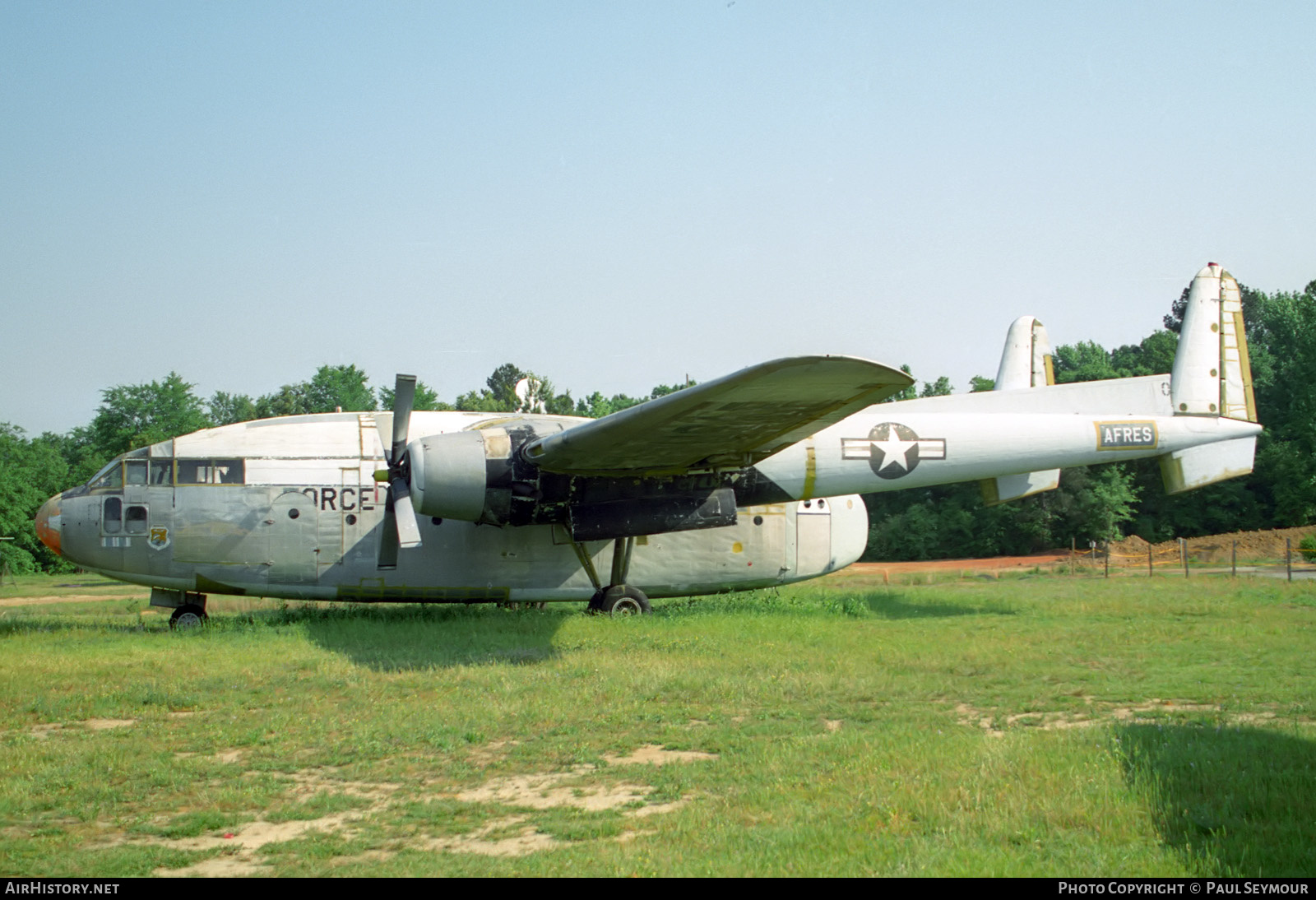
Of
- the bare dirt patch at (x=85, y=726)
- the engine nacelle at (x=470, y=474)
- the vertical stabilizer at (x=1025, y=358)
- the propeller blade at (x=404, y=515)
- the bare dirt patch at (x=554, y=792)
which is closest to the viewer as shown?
the bare dirt patch at (x=554, y=792)

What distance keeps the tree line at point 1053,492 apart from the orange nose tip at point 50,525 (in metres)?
26.1

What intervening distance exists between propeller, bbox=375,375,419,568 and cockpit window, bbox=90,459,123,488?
430cm

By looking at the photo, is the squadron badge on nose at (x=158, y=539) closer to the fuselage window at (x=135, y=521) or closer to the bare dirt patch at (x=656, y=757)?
the fuselage window at (x=135, y=521)

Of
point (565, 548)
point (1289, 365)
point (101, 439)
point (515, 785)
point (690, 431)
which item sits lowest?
point (515, 785)

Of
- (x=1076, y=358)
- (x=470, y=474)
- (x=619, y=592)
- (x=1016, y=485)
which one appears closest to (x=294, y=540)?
(x=470, y=474)

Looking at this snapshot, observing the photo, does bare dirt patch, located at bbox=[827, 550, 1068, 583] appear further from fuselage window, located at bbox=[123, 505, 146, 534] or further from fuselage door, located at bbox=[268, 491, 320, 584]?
fuselage window, located at bbox=[123, 505, 146, 534]

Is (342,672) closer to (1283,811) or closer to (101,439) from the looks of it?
(1283,811)

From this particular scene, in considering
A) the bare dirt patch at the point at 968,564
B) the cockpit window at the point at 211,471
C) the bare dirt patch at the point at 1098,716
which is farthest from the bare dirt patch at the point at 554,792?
the bare dirt patch at the point at 968,564

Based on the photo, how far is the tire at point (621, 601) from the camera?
1667cm

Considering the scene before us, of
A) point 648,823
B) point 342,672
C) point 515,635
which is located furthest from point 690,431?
point 648,823

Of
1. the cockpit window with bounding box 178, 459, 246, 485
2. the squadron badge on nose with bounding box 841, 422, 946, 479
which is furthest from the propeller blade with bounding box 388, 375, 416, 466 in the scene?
the squadron badge on nose with bounding box 841, 422, 946, 479

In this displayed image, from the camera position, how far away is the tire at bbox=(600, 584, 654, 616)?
16672 mm
